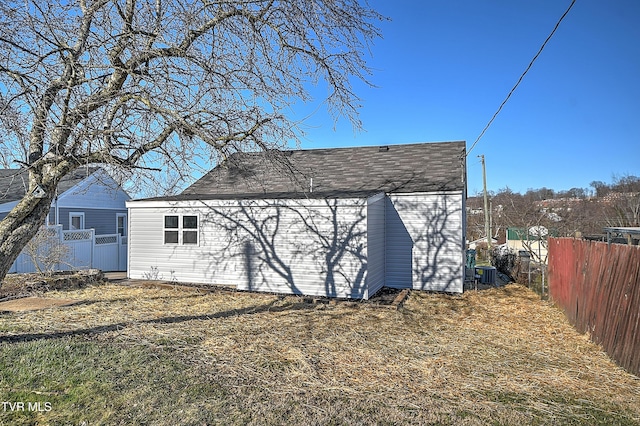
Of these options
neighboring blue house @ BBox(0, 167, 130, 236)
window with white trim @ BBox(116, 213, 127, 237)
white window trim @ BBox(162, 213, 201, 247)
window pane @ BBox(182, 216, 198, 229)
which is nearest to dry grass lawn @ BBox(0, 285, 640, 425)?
white window trim @ BBox(162, 213, 201, 247)

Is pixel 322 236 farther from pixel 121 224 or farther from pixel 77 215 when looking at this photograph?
pixel 121 224

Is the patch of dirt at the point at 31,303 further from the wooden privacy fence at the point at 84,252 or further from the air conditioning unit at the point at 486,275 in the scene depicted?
the air conditioning unit at the point at 486,275

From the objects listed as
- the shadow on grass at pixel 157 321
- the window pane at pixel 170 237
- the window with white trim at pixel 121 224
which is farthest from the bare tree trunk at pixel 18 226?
the window with white trim at pixel 121 224

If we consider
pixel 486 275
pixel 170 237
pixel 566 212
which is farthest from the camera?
pixel 566 212

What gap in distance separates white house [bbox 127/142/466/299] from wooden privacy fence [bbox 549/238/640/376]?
11.5ft

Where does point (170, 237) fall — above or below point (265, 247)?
above

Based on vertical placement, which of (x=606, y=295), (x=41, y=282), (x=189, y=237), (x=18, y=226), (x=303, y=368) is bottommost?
(x=303, y=368)

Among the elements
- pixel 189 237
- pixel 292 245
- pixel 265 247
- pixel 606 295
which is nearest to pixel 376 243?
pixel 292 245

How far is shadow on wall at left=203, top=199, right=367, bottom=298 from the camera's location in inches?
421

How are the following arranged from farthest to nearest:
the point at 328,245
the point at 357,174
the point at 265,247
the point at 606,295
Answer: the point at 357,174 → the point at 265,247 → the point at 328,245 → the point at 606,295

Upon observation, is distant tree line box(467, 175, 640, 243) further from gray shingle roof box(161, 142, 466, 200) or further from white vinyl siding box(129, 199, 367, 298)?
white vinyl siding box(129, 199, 367, 298)

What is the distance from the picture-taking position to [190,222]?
12.4 m

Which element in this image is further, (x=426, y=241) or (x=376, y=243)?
(x=426, y=241)

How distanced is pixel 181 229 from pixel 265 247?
9.36 ft
